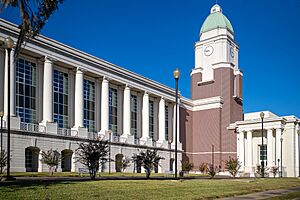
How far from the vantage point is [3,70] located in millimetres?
45000

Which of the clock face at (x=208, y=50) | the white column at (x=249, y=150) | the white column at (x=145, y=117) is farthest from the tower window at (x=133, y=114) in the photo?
the clock face at (x=208, y=50)

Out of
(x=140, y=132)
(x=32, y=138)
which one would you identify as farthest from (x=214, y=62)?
(x=32, y=138)

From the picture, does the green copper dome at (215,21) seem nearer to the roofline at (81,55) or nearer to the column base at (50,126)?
the roofline at (81,55)

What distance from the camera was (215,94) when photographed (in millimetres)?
86750

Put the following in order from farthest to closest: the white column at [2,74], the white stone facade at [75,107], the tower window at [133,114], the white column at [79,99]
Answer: the tower window at [133,114]
the white column at [79,99]
the white stone facade at [75,107]
the white column at [2,74]

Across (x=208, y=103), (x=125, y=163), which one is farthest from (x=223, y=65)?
(x=125, y=163)

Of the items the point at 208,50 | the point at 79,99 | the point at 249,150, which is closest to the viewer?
the point at 79,99

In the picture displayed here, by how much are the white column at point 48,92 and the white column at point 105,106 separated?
11.3m

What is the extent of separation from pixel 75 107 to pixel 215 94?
41532mm

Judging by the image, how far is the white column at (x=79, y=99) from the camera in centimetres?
5434

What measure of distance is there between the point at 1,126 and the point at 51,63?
1285 cm

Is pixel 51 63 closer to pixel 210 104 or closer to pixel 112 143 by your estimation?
pixel 112 143

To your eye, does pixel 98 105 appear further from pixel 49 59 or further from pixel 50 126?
pixel 49 59

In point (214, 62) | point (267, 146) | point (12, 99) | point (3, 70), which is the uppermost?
point (214, 62)
